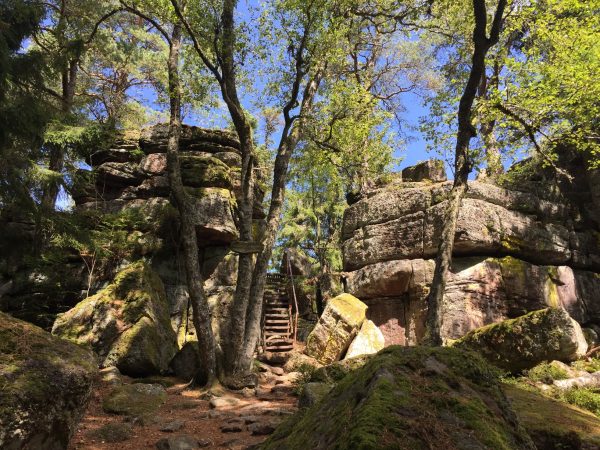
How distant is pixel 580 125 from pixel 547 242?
14.6 feet

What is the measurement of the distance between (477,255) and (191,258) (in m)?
9.76

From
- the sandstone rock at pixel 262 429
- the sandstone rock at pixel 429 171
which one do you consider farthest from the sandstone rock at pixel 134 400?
the sandstone rock at pixel 429 171

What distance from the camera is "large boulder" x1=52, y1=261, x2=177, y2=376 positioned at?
10.6 m

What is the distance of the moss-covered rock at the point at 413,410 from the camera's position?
2195 mm

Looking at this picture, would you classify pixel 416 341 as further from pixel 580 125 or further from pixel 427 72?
pixel 427 72

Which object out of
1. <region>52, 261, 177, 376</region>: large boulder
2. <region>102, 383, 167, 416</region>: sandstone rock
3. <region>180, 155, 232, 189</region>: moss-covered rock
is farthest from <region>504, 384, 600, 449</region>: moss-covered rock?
<region>180, 155, 232, 189</region>: moss-covered rock

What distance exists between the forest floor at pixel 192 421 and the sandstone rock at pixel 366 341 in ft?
13.7

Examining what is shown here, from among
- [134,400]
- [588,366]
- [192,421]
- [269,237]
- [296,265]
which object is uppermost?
[296,265]

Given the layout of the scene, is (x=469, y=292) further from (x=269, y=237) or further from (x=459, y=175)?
(x=269, y=237)

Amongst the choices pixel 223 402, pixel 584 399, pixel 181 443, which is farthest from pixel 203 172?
pixel 584 399

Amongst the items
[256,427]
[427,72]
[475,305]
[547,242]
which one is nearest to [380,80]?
[427,72]

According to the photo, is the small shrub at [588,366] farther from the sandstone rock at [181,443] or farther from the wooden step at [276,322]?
the wooden step at [276,322]

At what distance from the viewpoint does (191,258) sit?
11.0 metres

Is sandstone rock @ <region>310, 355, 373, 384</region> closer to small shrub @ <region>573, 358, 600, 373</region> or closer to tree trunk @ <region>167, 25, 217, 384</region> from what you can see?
tree trunk @ <region>167, 25, 217, 384</region>
